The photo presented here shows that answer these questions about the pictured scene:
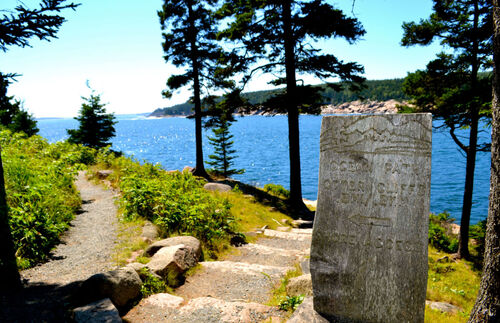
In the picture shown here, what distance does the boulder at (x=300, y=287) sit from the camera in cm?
481

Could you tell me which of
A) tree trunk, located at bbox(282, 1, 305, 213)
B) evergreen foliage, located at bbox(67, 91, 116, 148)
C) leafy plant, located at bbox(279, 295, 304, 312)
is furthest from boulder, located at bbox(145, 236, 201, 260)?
evergreen foliage, located at bbox(67, 91, 116, 148)

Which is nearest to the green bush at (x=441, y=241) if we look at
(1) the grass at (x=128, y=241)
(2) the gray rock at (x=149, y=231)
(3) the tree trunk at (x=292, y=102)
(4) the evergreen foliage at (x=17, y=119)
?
(3) the tree trunk at (x=292, y=102)

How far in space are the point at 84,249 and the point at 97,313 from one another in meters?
3.15

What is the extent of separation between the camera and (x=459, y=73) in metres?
11.4

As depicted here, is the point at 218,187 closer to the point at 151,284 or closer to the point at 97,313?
the point at 151,284

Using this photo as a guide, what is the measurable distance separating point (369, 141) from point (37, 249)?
6.56 metres

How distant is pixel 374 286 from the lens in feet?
12.3

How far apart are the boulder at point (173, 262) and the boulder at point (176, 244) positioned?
0.74 feet

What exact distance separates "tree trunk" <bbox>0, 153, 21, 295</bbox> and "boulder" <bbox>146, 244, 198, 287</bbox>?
2.00 metres

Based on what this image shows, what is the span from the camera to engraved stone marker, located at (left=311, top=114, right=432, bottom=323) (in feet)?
11.8

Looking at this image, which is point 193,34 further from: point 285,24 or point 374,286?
point 374,286

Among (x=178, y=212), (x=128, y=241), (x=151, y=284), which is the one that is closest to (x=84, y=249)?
(x=128, y=241)

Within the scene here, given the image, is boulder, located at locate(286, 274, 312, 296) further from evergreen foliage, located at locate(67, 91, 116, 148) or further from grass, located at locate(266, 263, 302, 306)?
evergreen foliage, located at locate(67, 91, 116, 148)

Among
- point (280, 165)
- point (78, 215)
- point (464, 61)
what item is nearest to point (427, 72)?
point (464, 61)
